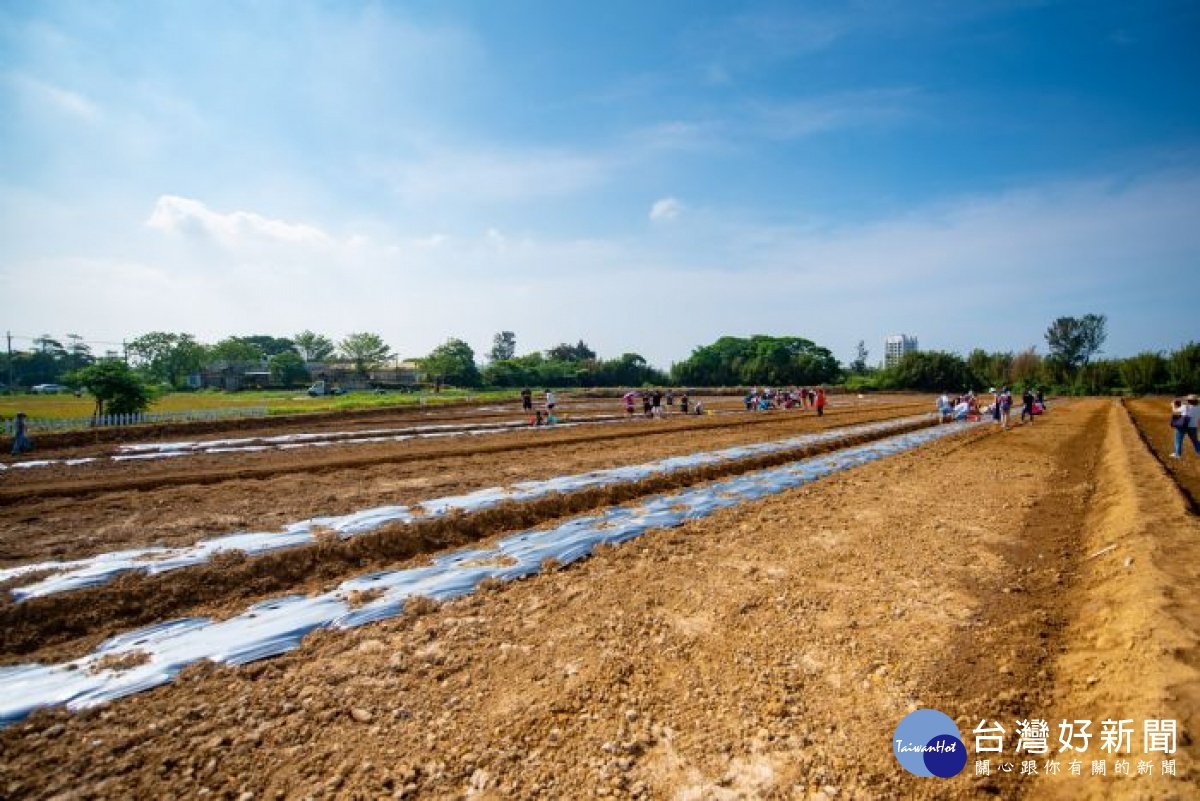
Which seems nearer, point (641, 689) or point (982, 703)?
point (982, 703)

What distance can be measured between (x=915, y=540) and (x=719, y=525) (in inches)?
119

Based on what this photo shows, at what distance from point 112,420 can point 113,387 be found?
183 centimetres

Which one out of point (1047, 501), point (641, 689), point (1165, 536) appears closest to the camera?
point (641, 689)

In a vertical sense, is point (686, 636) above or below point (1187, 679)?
below

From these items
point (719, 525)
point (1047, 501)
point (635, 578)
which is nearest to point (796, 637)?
point (635, 578)

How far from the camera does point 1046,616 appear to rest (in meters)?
5.34

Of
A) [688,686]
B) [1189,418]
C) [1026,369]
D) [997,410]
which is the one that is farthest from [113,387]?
[1026,369]

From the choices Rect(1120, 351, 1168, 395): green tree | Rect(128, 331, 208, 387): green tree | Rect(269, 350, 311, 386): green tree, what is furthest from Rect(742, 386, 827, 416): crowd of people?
Rect(128, 331, 208, 387): green tree

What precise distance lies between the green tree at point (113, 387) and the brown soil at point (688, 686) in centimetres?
2805

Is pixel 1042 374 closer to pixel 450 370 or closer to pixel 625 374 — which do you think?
pixel 625 374

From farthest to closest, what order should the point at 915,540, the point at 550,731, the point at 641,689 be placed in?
the point at 915,540 < the point at 641,689 < the point at 550,731

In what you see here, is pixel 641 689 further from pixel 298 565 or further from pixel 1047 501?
pixel 1047 501

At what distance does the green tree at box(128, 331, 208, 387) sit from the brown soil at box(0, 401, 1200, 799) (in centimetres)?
9465

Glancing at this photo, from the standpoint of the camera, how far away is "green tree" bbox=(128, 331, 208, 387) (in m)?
78.1
